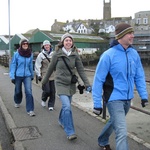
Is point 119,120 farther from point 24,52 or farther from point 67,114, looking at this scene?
point 24,52

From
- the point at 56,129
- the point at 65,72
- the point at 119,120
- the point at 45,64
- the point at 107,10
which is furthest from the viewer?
the point at 107,10

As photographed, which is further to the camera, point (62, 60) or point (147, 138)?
point (147, 138)

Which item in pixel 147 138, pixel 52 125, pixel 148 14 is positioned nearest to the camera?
pixel 147 138

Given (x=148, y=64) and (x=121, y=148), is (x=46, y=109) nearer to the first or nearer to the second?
(x=121, y=148)

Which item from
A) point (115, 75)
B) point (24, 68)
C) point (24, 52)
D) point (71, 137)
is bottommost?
point (71, 137)

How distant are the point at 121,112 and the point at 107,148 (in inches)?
40.9

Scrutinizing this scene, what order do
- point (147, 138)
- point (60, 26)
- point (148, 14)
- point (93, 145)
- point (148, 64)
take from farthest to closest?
1. point (148, 14)
2. point (60, 26)
3. point (148, 64)
4. point (147, 138)
5. point (93, 145)

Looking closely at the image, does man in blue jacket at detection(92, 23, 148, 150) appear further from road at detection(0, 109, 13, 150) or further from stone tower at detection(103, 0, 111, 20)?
stone tower at detection(103, 0, 111, 20)

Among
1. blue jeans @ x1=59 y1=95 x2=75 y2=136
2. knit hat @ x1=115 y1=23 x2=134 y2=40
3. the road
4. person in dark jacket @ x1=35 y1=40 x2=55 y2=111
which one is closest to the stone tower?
person in dark jacket @ x1=35 y1=40 x2=55 y2=111

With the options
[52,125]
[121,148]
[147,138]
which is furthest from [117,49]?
[52,125]

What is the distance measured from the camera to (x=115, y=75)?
13.4ft

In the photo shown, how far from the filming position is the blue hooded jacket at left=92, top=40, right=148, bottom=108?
13.4 ft

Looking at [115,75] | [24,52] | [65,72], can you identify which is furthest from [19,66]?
[115,75]

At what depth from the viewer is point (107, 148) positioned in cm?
487
